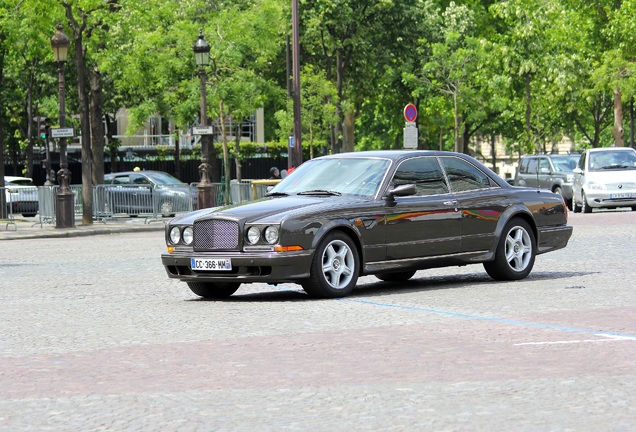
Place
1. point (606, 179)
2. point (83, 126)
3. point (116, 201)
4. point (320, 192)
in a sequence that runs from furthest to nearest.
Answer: point (83, 126) < point (116, 201) < point (606, 179) < point (320, 192)

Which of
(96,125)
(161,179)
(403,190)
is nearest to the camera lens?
(403,190)

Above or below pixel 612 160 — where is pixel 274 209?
above

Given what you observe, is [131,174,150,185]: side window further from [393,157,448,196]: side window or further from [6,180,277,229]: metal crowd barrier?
[393,157,448,196]: side window

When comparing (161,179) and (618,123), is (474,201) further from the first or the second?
(618,123)

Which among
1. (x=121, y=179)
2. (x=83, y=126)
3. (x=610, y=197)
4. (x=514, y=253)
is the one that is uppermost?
(x=83, y=126)

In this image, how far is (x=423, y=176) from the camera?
47.4 feet

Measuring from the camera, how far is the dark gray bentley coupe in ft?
42.3

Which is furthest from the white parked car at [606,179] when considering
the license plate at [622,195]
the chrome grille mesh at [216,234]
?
the chrome grille mesh at [216,234]

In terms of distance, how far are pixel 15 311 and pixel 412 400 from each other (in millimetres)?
6610

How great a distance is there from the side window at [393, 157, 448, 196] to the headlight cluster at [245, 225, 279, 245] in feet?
5.78

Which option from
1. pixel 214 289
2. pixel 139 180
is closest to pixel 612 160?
pixel 139 180

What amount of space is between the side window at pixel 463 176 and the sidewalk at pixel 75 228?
1788cm

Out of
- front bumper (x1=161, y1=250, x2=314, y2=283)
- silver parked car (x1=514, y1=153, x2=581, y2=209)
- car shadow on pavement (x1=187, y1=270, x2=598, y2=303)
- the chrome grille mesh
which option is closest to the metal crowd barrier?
silver parked car (x1=514, y1=153, x2=581, y2=209)

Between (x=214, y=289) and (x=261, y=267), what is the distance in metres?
1.09
